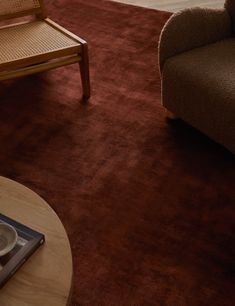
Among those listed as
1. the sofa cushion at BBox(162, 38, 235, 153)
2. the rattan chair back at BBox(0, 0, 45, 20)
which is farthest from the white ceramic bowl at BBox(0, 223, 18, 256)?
the rattan chair back at BBox(0, 0, 45, 20)

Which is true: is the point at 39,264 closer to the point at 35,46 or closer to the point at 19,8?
the point at 35,46

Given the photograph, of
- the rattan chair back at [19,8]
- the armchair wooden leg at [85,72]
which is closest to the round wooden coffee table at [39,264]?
the armchair wooden leg at [85,72]

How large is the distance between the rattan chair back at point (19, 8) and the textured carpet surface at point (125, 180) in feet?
1.26

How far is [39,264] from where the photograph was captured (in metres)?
1.09

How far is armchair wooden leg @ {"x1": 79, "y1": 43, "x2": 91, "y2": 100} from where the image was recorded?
2302mm

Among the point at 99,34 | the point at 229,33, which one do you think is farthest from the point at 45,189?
the point at 99,34

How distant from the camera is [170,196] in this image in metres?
1.83

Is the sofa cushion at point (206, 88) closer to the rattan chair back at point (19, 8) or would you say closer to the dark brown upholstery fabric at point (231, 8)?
the dark brown upholstery fabric at point (231, 8)

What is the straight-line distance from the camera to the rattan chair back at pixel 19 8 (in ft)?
8.30

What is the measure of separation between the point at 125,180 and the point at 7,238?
86 cm

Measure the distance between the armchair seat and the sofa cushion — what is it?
590 mm

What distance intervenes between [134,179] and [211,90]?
1.69ft

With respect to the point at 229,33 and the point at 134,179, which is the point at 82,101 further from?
the point at 229,33

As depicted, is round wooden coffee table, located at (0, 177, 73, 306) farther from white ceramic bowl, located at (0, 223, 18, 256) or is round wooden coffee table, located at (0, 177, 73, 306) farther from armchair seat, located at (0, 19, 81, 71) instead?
armchair seat, located at (0, 19, 81, 71)
